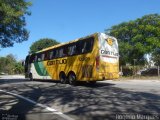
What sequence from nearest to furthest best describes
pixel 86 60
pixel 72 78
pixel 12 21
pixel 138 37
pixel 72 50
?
pixel 86 60, pixel 72 50, pixel 72 78, pixel 12 21, pixel 138 37

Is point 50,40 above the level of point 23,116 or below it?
above

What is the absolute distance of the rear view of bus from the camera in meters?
18.4

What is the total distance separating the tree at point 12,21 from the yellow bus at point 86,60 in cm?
556

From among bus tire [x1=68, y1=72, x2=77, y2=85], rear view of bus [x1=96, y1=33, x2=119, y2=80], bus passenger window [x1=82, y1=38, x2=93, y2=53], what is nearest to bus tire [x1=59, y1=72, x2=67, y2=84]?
bus tire [x1=68, y1=72, x2=77, y2=85]

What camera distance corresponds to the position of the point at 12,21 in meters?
27.8

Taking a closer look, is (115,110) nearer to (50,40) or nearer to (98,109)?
(98,109)

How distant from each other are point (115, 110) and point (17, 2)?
70.5ft

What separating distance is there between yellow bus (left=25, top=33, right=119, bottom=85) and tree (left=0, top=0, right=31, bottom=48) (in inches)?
219

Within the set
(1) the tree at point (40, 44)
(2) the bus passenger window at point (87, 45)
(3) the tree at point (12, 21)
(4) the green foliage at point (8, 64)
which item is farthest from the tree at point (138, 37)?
(4) the green foliage at point (8, 64)

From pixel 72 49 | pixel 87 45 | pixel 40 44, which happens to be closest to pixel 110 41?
pixel 87 45

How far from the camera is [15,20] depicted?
28375 mm

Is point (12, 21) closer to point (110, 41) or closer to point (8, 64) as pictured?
point (110, 41)

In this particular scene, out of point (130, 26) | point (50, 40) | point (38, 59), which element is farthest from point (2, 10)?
point (50, 40)

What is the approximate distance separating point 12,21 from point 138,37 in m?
19.8
